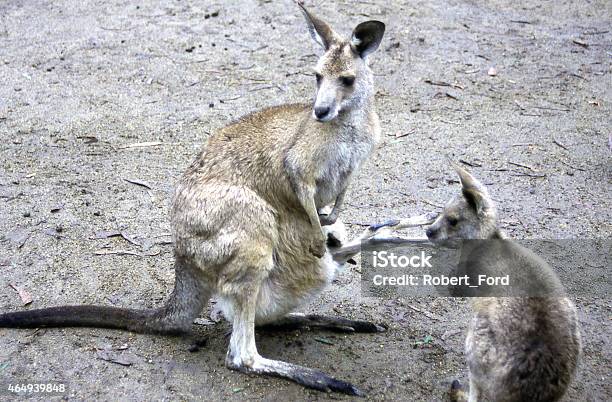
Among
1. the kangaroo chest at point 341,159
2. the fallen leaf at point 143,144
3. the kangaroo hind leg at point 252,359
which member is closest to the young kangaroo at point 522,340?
the kangaroo hind leg at point 252,359

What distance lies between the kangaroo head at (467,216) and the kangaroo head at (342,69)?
2.20ft

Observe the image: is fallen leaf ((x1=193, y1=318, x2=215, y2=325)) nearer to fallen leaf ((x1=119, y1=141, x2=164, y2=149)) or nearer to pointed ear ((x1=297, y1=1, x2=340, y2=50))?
pointed ear ((x1=297, y1=1, x2=340, y2=50))

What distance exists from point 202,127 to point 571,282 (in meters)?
3.49

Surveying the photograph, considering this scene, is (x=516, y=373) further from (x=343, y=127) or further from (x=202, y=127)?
(x=202, y=127)

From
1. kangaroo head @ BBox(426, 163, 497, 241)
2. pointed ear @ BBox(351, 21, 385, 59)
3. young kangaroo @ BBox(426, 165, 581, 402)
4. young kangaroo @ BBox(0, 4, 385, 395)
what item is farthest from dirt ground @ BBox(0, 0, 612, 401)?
pointed ear @ BBox(351, 21, 385, 59)

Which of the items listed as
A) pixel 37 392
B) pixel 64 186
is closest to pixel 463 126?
pixel 64 186

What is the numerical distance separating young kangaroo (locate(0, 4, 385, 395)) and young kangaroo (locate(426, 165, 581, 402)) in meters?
0.84

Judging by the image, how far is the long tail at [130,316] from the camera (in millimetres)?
4109

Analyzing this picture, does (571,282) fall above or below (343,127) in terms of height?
below

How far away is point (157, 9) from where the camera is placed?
9.19m

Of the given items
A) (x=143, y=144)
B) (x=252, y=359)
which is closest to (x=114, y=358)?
(x=252, y=359)

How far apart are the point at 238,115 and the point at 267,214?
3.04m

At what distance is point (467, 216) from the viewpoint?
381 cm

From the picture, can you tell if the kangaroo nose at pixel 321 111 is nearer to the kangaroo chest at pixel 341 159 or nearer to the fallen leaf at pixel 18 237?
the kangaroo chest at pixel 341 159
